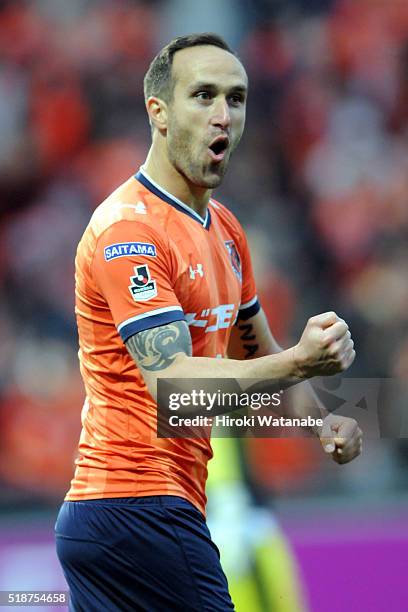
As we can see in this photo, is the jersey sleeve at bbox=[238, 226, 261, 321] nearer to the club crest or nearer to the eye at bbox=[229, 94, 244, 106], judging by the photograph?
the club crest

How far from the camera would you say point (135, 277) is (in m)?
2.85

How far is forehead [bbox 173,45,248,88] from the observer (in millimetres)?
3205

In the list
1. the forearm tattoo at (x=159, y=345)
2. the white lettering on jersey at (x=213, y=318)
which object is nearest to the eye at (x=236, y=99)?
the white lettering on jersey at (x=213, y=318)

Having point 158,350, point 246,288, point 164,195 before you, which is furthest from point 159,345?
point 246,288

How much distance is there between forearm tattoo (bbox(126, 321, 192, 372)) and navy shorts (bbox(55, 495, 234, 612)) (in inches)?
19.2

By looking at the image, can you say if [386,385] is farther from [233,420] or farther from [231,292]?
[231,292]

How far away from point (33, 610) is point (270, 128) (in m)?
4.03

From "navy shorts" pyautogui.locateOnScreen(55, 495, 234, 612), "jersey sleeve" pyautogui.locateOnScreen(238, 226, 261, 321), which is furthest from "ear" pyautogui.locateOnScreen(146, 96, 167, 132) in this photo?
"navy shorts" pyautogui.locateOnScreen(55, 495, 234, 612)

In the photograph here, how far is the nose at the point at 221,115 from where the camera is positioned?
3.16 m

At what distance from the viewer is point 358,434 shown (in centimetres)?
318

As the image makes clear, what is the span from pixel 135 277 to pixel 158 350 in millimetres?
238

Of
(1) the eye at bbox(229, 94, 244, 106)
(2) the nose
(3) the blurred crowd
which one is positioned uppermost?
(3) the blurred crowd

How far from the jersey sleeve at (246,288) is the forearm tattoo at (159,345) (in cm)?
92

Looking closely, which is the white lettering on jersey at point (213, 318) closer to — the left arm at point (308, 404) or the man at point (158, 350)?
the man at point (158, 350)
